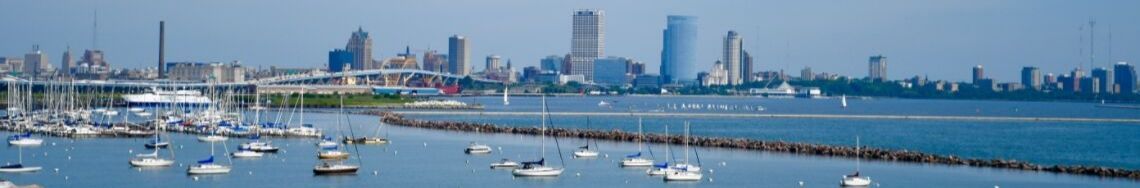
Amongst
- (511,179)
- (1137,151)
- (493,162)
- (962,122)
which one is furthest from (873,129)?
(511,179)

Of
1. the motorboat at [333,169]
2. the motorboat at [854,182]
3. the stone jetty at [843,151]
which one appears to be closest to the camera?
the motorboat at [854,182]

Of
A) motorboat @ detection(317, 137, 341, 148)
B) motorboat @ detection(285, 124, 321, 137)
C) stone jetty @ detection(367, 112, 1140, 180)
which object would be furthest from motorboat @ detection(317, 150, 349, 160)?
motorboat @ detection(285, 124, 321, 137)

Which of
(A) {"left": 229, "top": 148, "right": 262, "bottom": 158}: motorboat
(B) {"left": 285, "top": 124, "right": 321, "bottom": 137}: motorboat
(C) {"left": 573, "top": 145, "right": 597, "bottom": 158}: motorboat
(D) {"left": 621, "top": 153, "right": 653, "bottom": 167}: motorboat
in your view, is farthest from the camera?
(B) {"left": 285, "top": 124, "right": 321, "bottom": 137}: motorboat

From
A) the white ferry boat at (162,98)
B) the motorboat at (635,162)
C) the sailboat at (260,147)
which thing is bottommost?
the motorboat at (635,162)

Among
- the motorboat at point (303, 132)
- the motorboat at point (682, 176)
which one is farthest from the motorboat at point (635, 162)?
the motorboat at point (303, 132)

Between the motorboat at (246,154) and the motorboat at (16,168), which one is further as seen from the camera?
the motorboat at (246,154)

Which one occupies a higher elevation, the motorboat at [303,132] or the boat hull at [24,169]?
the motorboat at [303,132]

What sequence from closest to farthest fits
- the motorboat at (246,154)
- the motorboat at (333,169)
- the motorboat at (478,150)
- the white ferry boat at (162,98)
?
the motorboat at (333,169) < the motorboat at (246,154) < the motorboat at (478,150) < the white ferry boat at (162,98)

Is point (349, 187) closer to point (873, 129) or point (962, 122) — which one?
point (873, 129)

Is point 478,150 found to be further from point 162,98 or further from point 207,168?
point 162,98

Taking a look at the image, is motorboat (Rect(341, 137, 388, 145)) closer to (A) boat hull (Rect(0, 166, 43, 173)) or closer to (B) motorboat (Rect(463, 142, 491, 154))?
(B) motorboat (Rect(463, 142, 491, 154))

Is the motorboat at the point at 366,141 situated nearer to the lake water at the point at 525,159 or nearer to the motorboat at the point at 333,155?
the lake water at the point at 525,159

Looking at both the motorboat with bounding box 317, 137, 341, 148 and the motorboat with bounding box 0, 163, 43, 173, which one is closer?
the motorboat with bounding box 0, 163, 43, 173

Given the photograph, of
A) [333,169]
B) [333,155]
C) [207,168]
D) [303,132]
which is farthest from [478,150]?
[207,168]
